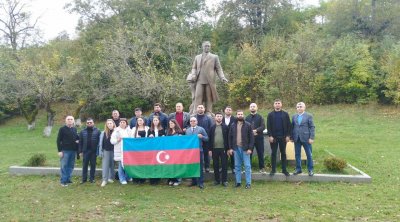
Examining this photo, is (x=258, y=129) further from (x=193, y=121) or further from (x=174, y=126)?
(x=174, y=126)

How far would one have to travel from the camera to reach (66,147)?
1040cm

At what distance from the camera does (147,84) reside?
2386 centimetres

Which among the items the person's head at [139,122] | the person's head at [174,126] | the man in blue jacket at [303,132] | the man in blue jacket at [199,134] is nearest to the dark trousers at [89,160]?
the person's head at [139,122]

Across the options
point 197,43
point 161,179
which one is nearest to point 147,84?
point 197,43

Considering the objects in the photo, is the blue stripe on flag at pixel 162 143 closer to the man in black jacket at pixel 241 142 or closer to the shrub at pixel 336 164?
the man in black jacket at pixel 241 142

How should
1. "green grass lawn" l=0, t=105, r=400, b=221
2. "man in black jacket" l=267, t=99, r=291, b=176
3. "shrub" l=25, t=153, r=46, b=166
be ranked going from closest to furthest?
"green grass lawn" l=0, t=105, r=400, b=221 < "man in black jacket" l=267, t=99, r=291, b=176 < "shrub" l=25, t=153, r=46, b=166

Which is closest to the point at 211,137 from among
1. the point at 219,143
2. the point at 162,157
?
the point at 219,143

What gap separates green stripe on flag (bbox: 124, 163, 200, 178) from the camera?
9898mm

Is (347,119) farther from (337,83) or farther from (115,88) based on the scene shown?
(115,88)

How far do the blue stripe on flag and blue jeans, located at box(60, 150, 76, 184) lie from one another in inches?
55.7

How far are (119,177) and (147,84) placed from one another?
1374 centimetres

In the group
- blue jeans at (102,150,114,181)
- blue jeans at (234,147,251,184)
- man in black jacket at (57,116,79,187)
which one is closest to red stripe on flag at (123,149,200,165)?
blue jeans at (102,150,114,181)

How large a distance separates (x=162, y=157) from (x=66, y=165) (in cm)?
245

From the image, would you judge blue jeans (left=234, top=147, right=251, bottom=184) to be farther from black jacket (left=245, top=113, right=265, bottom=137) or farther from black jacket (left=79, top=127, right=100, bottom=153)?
black jacket (left=79, top=127, right=100, bottom=153)
